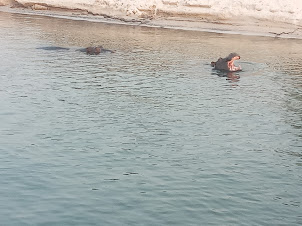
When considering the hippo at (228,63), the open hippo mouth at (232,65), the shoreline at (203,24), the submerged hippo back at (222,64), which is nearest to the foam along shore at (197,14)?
the shoreline at (203,24)

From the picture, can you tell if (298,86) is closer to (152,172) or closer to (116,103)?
(116,103)

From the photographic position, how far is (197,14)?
155 feet

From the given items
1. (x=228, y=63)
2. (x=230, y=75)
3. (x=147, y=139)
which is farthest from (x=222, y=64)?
(x=147, y=139)

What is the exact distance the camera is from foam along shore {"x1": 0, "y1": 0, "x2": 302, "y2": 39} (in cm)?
4412

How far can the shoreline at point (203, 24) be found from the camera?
4369 centimetres

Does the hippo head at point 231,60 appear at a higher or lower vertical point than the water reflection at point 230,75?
higher

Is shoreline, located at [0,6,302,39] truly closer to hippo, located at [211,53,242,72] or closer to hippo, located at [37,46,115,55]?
hippo, located at [37,46,115,55]

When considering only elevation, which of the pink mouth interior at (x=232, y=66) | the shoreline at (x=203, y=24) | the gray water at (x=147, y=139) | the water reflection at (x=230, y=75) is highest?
the shoreline at (x=203, y=24)

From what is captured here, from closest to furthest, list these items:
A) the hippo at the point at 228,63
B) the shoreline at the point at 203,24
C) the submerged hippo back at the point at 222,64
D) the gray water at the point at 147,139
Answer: the gray water at the point at 147,139 → the hippo at the point at 228,63 → the submerged hippo back at the point at 222,64 → the shoreline at the point at 203,24

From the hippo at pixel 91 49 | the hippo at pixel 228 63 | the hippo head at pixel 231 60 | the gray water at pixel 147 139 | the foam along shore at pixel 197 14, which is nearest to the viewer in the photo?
the gray water at pixel 147 139

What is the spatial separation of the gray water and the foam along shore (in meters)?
10.6

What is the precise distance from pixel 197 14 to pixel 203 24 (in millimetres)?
1375

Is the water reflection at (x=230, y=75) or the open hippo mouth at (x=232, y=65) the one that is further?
the open hippo mouth at (x=232, y=65)

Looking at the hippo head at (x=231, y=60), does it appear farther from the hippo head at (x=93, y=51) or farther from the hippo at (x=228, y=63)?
the hippo head at (x=93, y=51)
